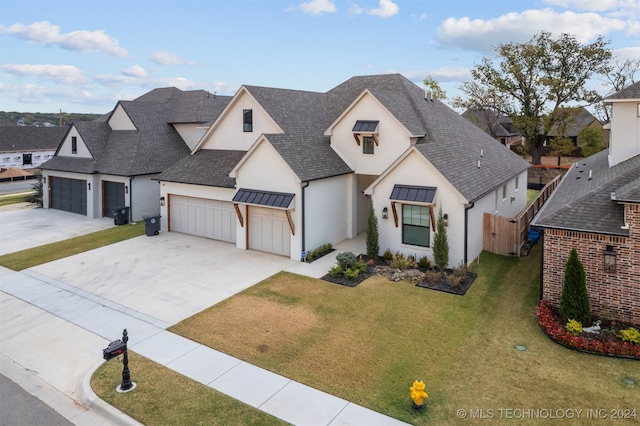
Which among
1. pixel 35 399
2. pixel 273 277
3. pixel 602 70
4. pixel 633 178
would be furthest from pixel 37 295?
pixel 602 70

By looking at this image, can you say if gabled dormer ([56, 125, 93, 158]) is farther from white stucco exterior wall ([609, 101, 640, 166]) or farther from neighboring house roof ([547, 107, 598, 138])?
neighboring house roof ([547, 107, 598, 138])

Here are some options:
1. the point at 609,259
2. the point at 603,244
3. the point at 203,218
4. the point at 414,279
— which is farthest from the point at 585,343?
the point at 203,218

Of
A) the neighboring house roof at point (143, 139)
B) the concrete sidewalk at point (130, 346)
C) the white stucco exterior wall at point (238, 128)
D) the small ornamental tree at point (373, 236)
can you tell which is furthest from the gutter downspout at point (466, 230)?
the neighboring house roof at point (143, 139)

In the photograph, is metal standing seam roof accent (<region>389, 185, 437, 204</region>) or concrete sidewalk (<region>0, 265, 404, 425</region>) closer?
concrete sidewalk (<region>0, 265, 404, 425</region>)

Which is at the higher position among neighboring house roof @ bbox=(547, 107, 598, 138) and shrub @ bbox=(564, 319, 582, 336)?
neighboring house roof @ bbox=(547, 107, 598, 138)

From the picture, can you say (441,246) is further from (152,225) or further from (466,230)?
(152,225)

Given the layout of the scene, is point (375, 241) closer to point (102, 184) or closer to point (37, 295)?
point (37, 295)

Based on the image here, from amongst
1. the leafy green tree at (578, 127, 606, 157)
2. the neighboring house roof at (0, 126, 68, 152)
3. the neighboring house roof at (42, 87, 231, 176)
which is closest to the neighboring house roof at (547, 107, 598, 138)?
the leafy green tree at (578, 127, 606, 157)
